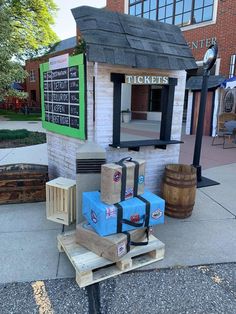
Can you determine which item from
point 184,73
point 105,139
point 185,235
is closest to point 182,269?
point 185,235

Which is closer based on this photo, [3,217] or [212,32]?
[3,217]

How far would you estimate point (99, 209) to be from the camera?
2.63 m

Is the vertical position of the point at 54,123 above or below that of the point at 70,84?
below

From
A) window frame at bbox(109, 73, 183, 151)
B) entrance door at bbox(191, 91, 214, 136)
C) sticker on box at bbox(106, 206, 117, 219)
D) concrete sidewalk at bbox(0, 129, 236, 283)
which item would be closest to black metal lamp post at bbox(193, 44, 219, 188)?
concrete sidewalk at bbox(0, 129, 236, 283)

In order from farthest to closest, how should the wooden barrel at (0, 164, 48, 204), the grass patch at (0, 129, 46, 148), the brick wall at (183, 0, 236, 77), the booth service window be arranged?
1. the booth service window
2. the brick wall at (183, 0, 236, 77)
3. the grass patch at (0, 129, 46, 148)
4. the wooden barrel at (0, 164, 48, 204)

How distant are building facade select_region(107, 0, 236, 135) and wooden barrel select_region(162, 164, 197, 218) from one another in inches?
341

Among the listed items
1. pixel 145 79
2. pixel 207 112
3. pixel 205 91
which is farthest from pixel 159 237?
pixel 207 112

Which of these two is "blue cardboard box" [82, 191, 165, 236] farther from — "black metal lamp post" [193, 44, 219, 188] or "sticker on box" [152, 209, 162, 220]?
"black metal lamp post" [193, 44, 219, 188]

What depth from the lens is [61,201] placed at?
12.0 feet

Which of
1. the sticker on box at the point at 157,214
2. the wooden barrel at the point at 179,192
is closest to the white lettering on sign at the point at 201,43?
the wooden barrel at the point at 179,192

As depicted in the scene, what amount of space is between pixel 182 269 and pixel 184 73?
3.00 metres

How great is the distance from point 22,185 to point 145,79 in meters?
2.57

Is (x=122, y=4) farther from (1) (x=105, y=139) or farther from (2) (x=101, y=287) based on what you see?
(2) (x=101, y=287)

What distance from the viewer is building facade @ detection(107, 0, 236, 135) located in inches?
475
